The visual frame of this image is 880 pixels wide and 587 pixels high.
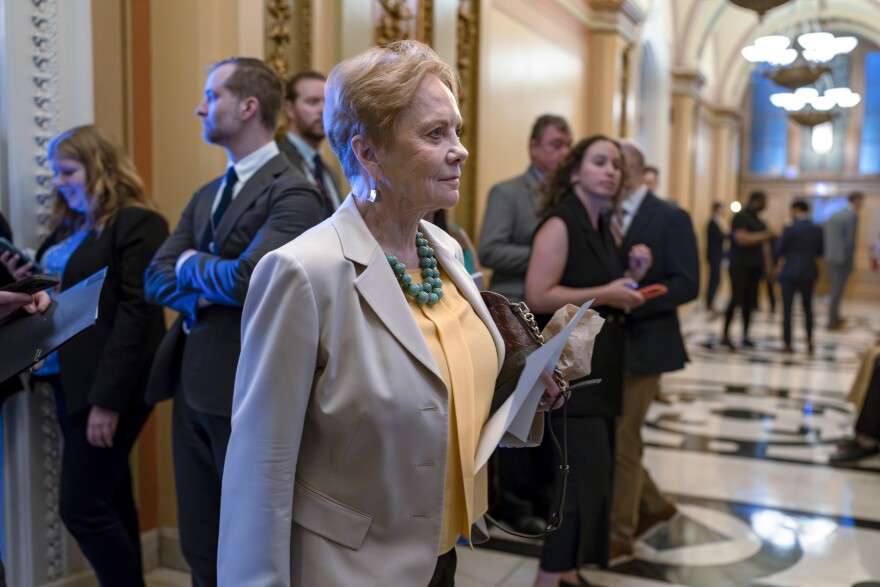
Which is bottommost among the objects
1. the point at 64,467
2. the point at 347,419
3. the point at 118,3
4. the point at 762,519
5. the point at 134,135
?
the point at 762,519

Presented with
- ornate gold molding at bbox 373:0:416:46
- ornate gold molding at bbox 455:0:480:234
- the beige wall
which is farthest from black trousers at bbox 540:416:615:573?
the beige wall

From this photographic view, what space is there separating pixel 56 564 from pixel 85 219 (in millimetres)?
1192

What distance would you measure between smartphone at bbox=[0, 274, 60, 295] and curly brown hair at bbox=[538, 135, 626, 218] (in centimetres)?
173

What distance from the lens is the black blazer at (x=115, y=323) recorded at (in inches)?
98.3

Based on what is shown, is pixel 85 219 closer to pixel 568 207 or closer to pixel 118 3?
pixel 118 3

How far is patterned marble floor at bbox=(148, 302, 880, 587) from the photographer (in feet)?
10.9

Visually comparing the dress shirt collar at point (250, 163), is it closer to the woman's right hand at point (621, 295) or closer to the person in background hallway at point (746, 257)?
the woman's right hand at point (621, 295)

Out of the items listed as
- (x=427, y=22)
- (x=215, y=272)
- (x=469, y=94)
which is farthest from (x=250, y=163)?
(x=469, y=94)

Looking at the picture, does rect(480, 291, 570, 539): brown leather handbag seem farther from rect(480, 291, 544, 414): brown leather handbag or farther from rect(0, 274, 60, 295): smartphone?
rect(0, 274, 60, 295): smartphone

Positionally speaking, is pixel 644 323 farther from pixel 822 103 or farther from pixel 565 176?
pixel 822 103

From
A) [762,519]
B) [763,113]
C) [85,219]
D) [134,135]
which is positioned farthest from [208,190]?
[763,113]

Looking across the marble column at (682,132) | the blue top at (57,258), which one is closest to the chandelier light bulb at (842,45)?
the marble column at (682,132)

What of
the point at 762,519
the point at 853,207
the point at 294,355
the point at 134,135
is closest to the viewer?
the point at 294,355

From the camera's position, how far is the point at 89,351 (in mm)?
2551
